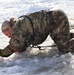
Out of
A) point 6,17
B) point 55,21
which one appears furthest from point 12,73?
point 6,17

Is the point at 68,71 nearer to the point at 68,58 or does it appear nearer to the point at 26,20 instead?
the point at 68,58

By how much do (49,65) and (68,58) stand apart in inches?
14.9

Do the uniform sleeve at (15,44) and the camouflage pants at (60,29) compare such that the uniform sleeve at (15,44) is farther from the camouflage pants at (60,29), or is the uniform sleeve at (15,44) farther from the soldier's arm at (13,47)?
the camouflage pants at (60,29)

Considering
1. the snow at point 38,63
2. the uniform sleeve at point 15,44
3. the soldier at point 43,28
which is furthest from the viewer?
the soldier at point 43,28

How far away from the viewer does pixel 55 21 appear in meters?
4.78

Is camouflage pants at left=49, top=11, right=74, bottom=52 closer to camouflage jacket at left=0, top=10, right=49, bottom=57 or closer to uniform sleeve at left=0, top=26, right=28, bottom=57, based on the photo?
camouflage jacket at left=0, top=10, right=49, bottom=57

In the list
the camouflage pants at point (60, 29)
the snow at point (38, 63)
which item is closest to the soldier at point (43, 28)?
the camouflage pants at point (60, 29)

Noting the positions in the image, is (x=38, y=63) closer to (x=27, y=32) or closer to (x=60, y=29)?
(x=27, y=32)

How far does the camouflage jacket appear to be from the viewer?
459 centimetres

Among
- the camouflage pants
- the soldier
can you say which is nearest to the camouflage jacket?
the soldier

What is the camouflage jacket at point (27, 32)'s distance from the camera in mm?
4586

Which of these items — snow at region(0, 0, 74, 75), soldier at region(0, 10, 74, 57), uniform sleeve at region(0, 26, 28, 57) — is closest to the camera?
snow at region(0, 0, 74, 75)

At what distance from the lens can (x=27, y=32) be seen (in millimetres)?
4660

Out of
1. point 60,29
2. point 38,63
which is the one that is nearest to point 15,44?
point 38,63
